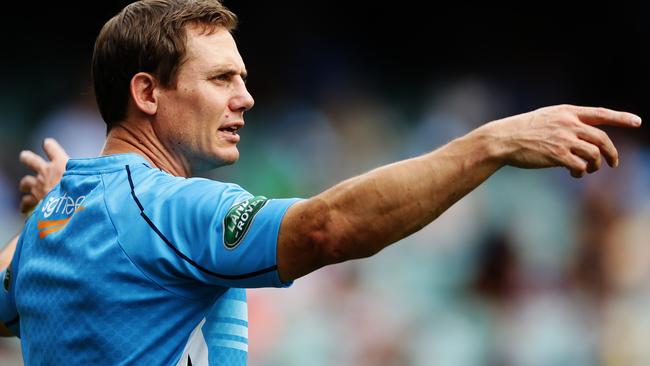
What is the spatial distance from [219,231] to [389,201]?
1.56 feet

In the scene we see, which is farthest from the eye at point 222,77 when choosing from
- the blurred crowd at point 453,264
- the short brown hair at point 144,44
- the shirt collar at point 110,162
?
the blurred crowd at point 453,264

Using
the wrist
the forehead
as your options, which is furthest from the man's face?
the wrist

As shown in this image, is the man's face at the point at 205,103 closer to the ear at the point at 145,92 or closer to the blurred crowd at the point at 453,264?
the ear at the point at 145,92

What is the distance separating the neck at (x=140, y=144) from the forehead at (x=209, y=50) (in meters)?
0.26

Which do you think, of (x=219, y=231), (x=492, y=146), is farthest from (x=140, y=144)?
(x=492, y=146)

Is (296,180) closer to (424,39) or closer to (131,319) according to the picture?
(424,39)

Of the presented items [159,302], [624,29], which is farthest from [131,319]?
[624,29]

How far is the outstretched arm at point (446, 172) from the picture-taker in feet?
7.89

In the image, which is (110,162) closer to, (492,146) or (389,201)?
(389,201)

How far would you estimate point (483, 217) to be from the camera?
8.44 meters

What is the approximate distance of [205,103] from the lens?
3.19 m

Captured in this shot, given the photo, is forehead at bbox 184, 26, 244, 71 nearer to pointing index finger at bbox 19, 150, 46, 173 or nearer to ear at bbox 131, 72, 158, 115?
ear at bbox 131, 72, 158, 115

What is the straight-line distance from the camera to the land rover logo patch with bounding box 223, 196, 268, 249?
2592 mm

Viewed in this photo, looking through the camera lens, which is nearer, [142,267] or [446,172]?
[446,172]
